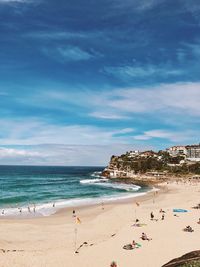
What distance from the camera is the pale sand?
21.5 meters

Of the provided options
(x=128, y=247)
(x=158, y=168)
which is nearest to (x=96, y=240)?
(x=128, y=247)

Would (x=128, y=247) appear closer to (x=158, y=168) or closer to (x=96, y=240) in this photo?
(x=96, y=240)

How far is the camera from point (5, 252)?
2344 cm

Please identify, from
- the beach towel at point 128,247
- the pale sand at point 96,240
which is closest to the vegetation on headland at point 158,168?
the pale sand at point 96,240

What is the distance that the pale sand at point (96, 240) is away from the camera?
846 inches

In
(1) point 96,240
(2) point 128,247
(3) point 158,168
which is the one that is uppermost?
(3) point 158,168

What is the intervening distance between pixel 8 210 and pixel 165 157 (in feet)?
472

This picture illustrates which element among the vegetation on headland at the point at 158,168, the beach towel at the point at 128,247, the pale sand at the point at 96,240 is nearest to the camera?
the pale sand at the point at 96,240

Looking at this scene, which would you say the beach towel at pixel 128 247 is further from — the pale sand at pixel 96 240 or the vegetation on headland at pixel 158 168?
the vegetation on headland at pixel 158 168

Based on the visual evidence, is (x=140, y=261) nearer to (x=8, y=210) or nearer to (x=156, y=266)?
(x=156, y=266)

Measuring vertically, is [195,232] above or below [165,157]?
below

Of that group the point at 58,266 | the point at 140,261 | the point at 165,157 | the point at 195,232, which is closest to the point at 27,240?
the point at 58,266

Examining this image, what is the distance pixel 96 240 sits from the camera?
27328 mm

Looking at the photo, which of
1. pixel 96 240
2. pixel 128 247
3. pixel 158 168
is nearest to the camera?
pixel 128 247
